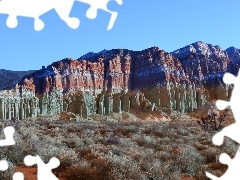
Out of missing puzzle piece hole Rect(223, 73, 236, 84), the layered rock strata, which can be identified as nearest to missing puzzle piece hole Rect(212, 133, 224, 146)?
missing puzzle piece hole Rect(223, 73, 236, 84)

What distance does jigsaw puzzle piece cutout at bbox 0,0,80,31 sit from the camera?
548 cm

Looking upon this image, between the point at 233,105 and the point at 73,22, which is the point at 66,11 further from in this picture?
the point at 233,105

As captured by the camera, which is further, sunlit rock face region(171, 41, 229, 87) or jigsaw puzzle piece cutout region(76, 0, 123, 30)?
sunlit rock face region(171, 41, 229, 87)

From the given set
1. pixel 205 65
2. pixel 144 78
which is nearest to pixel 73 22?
pixel 144 78

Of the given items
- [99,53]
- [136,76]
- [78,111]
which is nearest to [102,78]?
[136,76]

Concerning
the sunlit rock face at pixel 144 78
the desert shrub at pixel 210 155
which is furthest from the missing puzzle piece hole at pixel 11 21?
the sunlit rock face at pixel 144 78

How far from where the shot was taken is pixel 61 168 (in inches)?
368

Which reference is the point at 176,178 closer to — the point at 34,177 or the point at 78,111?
the point at 34,177

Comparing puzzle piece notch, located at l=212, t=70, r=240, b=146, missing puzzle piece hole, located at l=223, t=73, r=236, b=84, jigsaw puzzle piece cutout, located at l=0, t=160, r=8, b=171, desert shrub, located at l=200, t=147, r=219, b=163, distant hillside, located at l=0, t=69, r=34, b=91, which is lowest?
desert shrub, located at l=200, t=147, r=219, b=163

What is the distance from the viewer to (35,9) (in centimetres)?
555

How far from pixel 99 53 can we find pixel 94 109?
Result: 61638mm

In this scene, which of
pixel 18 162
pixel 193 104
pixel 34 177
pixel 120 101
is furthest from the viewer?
pixel 193 104

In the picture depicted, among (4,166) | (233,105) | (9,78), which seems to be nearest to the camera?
(233,105)

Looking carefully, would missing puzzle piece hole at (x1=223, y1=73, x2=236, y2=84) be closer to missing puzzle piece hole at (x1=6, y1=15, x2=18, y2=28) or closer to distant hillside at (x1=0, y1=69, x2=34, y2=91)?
missing puzzle piece hole at (x1=6, y1=15, x2=18, y2=28)
